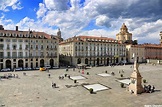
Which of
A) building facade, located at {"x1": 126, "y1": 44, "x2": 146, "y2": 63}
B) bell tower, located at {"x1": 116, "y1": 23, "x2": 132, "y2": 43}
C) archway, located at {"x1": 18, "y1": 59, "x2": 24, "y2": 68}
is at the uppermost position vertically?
bell tower, located at {"x1": 116, "y1": 23, "x2": 132, "y2": 43}

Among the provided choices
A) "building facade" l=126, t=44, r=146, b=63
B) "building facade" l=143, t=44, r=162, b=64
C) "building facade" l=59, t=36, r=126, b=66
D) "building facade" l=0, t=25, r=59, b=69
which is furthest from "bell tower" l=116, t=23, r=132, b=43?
"building facade" l=0, t=25, r=59, b=69

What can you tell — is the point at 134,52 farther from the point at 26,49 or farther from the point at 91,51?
the point at 26,49

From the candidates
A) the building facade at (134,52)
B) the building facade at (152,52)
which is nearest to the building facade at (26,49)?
the building facade at (134,52)

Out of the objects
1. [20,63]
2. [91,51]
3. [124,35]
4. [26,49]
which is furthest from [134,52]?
[20,63]

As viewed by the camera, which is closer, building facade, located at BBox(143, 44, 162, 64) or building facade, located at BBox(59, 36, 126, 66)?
building facade, located at BBox(59, 36, 126, 66)

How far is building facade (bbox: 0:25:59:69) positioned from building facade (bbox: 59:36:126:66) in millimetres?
10310

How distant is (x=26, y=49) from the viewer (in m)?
66.6

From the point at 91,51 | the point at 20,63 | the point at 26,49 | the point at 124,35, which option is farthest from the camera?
the point at 124,35

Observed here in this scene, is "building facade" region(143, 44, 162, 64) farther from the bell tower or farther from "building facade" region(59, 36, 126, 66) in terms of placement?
"building facade" region(59, 36, 126, 66)

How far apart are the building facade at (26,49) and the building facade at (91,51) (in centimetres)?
1031

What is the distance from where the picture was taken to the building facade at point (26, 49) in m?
62.9

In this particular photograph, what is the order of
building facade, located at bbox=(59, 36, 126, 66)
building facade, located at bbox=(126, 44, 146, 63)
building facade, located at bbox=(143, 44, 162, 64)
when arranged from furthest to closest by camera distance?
1. building facade, located at bbox=(143, 44, 162, 64)
2. building facade, located at bbox=(126, 44, 146, 63)
3. building facade, located at bbox=(59, 36, 126, 66)

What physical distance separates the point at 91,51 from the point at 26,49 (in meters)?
32.0

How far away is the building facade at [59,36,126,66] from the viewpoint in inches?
3105
